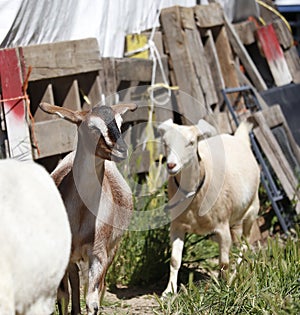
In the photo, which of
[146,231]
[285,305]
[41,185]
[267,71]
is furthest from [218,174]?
[267,71]

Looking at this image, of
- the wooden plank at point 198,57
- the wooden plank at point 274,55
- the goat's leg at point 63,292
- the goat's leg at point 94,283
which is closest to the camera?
the goat's leg at point 94,283

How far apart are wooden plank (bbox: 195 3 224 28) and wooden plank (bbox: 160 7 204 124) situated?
1.44ft

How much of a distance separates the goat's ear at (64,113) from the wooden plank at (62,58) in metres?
1.87

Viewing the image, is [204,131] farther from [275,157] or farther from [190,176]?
[275,157]

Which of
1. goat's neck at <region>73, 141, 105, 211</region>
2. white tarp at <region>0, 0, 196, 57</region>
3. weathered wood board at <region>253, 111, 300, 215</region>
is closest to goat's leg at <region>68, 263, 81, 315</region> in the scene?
goat's neck at <region>73, 141, 105, 211</region>

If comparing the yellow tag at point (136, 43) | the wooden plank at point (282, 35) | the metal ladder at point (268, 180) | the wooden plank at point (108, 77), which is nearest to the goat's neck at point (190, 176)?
the wooden plank at point (108, 77)

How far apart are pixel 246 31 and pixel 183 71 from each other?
2326 mm

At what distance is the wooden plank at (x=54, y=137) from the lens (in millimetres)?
6168

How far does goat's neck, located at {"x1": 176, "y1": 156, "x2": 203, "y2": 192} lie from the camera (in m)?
6.02

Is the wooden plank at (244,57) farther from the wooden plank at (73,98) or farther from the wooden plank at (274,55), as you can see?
the wooden plank at (73,98)

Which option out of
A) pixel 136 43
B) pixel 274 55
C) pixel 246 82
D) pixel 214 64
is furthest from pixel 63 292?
pixel 274 55

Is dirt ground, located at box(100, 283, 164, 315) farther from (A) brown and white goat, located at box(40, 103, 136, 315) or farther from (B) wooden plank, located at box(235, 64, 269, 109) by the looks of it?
(B) wooden plank, located at box(235, 64, 269, 109)

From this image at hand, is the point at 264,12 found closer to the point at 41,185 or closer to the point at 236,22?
the point at 236,22

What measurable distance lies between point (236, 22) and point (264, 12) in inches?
17.3
